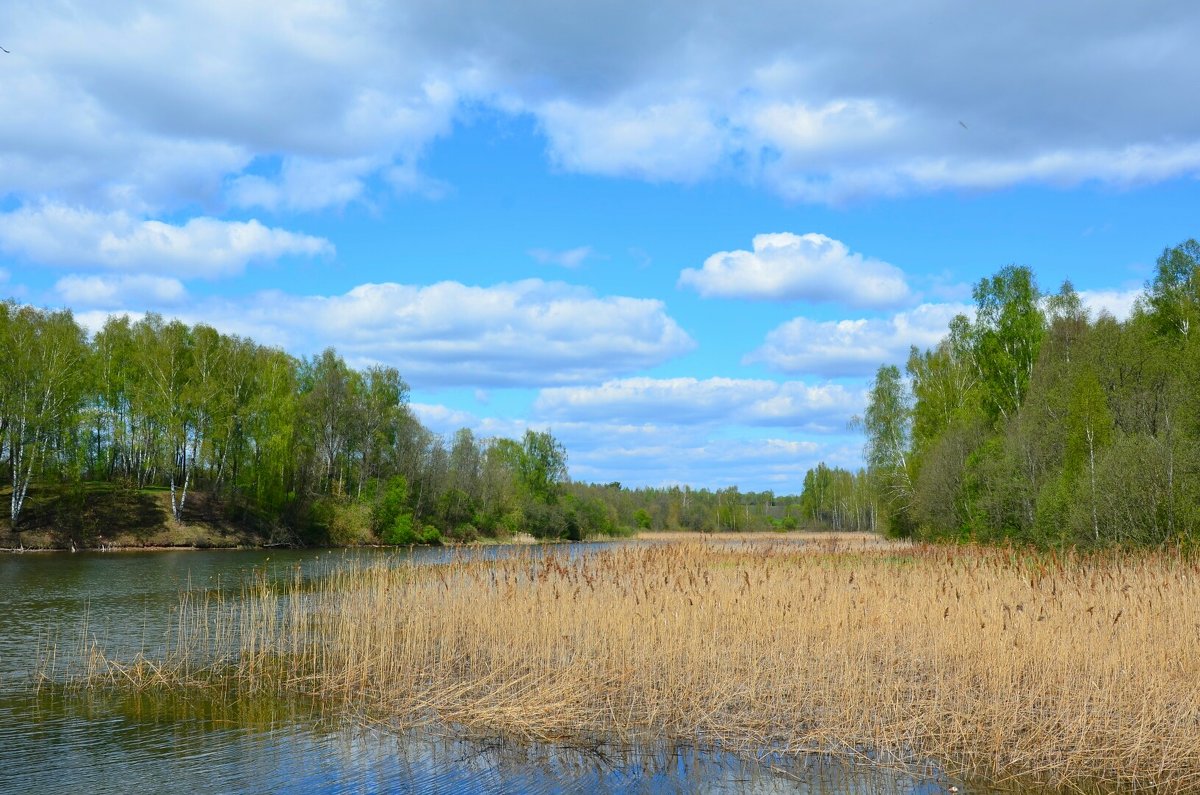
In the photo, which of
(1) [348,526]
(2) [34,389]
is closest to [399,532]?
(1) [348,526]

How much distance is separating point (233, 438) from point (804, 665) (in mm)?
49557

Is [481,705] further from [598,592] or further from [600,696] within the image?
[598,592]

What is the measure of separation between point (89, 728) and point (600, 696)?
5.79 m

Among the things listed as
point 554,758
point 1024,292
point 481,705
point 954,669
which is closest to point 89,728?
point 481,705

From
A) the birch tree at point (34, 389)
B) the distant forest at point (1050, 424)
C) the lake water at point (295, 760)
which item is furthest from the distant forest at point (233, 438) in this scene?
the lake water at point (295, 760)

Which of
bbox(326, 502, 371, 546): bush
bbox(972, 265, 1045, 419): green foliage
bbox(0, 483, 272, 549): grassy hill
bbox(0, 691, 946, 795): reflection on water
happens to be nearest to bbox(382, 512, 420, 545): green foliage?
bbox(326, 502, 371, 546): bush

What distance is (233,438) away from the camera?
53.2 meters

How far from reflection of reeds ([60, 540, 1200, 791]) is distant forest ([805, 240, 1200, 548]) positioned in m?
9.83

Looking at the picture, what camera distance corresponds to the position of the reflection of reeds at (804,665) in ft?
28.6

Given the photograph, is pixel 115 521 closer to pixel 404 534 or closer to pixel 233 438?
pixel 233 438

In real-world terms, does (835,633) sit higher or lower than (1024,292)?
lower

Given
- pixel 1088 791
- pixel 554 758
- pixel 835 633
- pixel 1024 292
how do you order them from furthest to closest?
pixel 1024 292, pixel 835 633, pixel 554 758, pixel 1088 791

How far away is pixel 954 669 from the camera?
412 inches

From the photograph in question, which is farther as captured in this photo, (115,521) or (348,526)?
(348,526)
